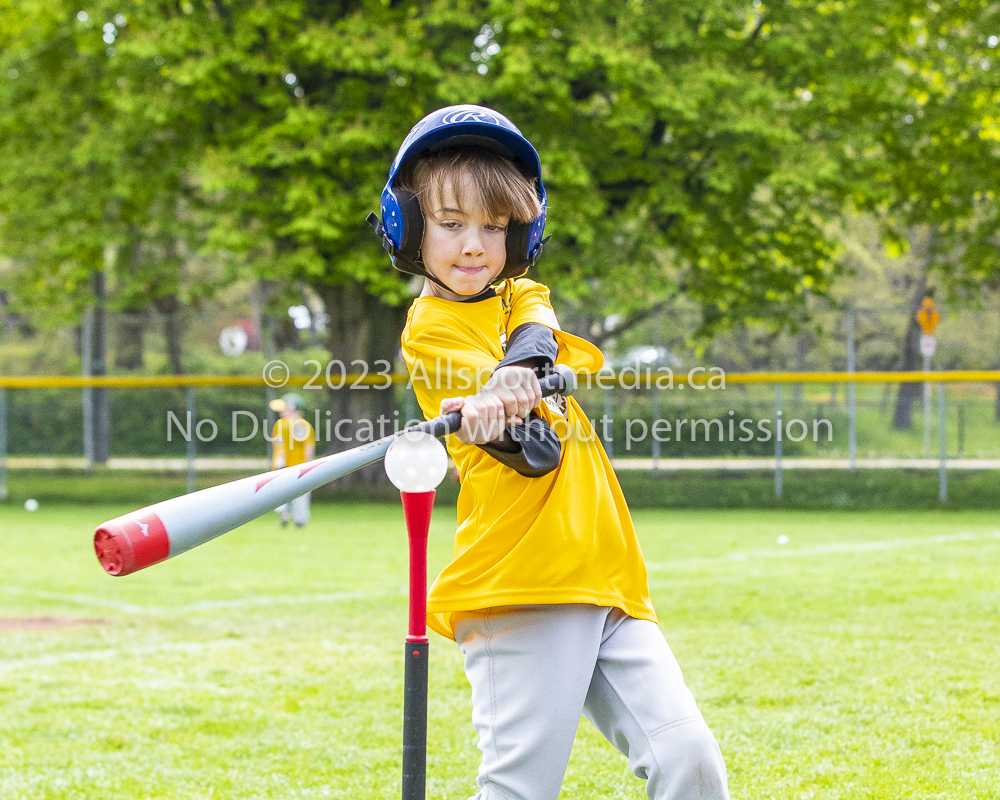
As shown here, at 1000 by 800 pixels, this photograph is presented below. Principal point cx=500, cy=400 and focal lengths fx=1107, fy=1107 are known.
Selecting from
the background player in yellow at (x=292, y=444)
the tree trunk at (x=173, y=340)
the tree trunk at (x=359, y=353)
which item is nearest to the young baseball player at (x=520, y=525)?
the background player in yellow at (x=292, y=444)

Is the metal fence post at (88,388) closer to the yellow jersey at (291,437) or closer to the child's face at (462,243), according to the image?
the yellow jersey at (291,437)

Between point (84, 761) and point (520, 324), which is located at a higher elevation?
point (520, 324)

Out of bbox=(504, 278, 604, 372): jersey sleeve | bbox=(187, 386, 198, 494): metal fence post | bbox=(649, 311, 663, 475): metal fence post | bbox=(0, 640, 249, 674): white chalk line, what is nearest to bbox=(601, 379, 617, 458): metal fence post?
bbox=(649, 311, 663, 475): metal fence post

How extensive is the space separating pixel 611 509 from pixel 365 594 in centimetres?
632

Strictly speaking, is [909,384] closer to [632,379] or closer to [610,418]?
[632,379]

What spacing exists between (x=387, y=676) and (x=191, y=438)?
13453mm

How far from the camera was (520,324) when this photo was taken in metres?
2.52

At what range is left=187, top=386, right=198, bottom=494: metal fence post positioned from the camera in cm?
1758

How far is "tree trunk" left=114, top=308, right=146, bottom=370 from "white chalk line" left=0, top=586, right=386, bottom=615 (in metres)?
10.6

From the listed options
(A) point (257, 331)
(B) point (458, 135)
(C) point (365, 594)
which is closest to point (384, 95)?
(A) point (257, 331)

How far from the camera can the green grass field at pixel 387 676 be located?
13.5 ft

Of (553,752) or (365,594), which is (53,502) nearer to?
(365,594)

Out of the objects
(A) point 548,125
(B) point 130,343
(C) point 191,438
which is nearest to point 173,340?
(B) point 130,343

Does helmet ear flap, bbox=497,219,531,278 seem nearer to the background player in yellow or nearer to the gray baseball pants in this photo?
the gray baseball pants
